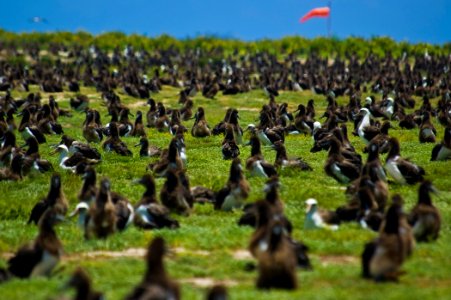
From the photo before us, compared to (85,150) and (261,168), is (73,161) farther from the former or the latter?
(261,168)

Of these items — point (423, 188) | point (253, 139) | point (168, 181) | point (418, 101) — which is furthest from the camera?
point (418, 101)

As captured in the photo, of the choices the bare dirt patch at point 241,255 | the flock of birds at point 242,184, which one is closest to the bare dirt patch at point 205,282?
the flock of birds at point 242,184

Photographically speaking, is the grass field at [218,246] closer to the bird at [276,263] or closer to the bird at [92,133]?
the bird at [276,263]

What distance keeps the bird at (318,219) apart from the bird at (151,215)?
2.87 metres

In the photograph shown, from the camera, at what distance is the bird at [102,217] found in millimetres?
16172

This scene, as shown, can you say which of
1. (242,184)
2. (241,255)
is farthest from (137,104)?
(241,255)

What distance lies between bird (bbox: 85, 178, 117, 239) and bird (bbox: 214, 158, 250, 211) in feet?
10.8

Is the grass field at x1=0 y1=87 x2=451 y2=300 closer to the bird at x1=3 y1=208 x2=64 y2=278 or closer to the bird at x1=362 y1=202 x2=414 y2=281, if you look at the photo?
the bird at x1=362 y1=202 x2=414 y2=281

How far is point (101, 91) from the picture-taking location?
55562mm

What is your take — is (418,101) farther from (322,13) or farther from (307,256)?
(322,13)

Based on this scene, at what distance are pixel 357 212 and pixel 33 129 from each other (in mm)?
18084

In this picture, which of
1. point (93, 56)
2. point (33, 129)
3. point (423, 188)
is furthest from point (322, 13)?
point (423, 188)

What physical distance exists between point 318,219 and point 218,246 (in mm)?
2557

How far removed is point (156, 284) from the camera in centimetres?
1078
